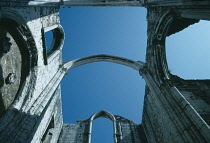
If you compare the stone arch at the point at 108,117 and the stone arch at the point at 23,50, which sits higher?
the stone arch at the point at 108,117

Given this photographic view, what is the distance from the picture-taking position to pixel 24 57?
580 centimetres

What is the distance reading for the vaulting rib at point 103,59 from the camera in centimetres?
968

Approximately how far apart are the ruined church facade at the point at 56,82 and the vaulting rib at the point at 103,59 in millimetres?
70

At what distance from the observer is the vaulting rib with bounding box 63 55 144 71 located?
968 cm

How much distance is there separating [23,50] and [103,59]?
19.7ft

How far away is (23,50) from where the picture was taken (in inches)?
226

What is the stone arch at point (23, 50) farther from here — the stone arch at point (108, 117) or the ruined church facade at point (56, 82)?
the stone arch at point (108, 117)

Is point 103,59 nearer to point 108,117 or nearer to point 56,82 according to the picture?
point 108,117

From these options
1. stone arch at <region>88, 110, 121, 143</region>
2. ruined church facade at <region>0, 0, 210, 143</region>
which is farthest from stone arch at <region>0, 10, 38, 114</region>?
stone arch at <region>88, 110, 121, 143</region>

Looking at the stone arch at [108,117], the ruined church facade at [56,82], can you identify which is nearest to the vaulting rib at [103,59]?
the ruined church facade at [56,82]

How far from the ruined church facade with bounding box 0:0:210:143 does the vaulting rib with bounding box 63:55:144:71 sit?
0.07 metres

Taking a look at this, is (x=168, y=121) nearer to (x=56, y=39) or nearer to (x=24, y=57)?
(x=24, y=57)

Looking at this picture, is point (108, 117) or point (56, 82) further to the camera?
point (108, 117)

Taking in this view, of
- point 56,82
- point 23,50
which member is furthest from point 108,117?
point 23,50
